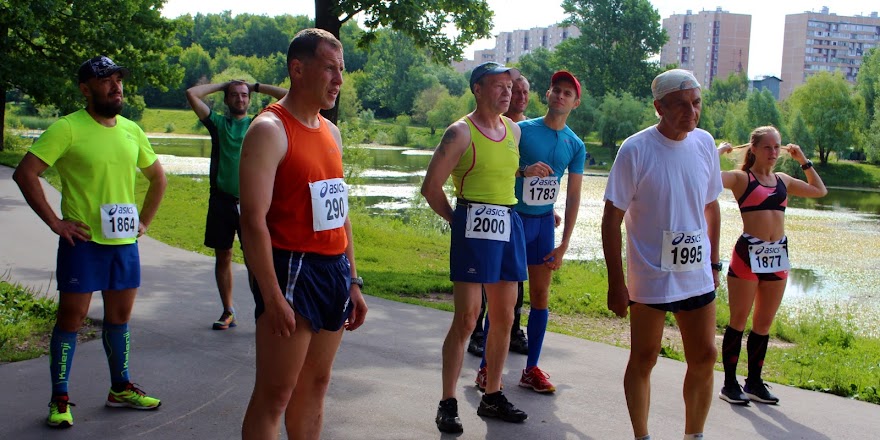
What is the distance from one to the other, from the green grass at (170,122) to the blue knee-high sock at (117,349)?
273 ft

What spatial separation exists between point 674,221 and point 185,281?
6514 millimetres

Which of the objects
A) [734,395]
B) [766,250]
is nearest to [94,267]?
[734,395]

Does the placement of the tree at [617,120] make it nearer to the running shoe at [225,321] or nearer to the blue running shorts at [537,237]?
the running shoe at [225,321]

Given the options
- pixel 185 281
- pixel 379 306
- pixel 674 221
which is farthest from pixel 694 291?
pixel 185 281

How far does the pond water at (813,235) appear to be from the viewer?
14797 millimetres

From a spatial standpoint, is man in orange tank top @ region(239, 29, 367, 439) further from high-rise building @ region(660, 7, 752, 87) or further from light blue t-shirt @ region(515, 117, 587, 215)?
high-rise building @ region(660, 7, 752, 87)

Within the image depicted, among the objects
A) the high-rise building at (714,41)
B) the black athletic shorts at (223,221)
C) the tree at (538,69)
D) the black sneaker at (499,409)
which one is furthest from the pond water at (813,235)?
the high-rise building at (714,41)

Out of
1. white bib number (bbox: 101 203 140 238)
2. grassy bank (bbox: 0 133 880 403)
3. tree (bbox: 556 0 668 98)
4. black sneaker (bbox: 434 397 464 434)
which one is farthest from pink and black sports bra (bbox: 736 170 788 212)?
tree (bbox: 556 0 668 98)

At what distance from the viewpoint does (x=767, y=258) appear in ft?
19.6

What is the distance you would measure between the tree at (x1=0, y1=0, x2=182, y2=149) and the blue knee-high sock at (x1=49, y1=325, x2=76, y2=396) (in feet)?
73.2

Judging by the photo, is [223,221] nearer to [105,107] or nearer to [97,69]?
[105,107]

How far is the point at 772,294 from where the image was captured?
6.00 m

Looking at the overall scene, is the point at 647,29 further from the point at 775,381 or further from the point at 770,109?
the point at 775,381

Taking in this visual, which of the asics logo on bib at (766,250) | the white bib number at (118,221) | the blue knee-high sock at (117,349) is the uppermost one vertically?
the white bib number at (118,221)
